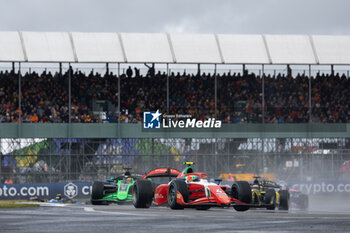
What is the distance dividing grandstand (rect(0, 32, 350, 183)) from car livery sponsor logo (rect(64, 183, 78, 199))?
4.47 meters

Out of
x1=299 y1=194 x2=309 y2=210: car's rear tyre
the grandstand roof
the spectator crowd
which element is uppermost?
the grandstand roof

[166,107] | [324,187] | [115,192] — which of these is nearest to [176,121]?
[166,107]

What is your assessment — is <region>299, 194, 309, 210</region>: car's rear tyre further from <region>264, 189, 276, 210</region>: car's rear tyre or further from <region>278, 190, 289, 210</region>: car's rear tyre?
<region>264, 189, 276, 210</region>: car's rear tyre

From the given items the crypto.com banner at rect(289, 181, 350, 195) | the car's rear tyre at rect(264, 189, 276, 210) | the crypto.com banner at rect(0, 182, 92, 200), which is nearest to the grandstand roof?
the crypto.com banner at rect(289, 181, 350, 195)

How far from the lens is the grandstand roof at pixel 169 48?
47.7 meters

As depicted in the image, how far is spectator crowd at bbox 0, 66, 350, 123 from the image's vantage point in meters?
49.3

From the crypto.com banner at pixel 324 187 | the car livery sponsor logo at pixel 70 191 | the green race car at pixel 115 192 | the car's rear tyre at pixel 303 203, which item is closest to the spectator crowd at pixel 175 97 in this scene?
the crypto.com banner at pixel 324 187

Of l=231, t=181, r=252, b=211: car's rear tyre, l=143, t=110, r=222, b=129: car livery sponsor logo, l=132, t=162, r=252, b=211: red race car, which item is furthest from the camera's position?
l=143, t=110, r=222, b=129: car livery sponsor logo

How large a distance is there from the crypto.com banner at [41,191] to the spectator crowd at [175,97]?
881 centimetres

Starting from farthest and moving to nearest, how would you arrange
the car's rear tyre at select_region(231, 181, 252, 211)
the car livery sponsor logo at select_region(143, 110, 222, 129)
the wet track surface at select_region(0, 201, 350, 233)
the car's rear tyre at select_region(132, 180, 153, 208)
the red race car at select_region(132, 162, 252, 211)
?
the car livery sponsor logo at select_region(143, 110, 222, 129) < the car's rear tyre at select_region(132, 180, 153, 208) < the car's rear tyre at select_region(231, 181, 252, 211) < the red race car at select_region(132, 162, 252, 211) < the wet track surface at select_region(0, 201, 350, 233)

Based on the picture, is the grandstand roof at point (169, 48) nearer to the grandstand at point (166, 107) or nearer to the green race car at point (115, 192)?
the grandstand at point (166, 107)

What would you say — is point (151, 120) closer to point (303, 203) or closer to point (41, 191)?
point (41, 191)

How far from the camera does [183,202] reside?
927 inches

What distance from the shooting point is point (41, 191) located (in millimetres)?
39875
